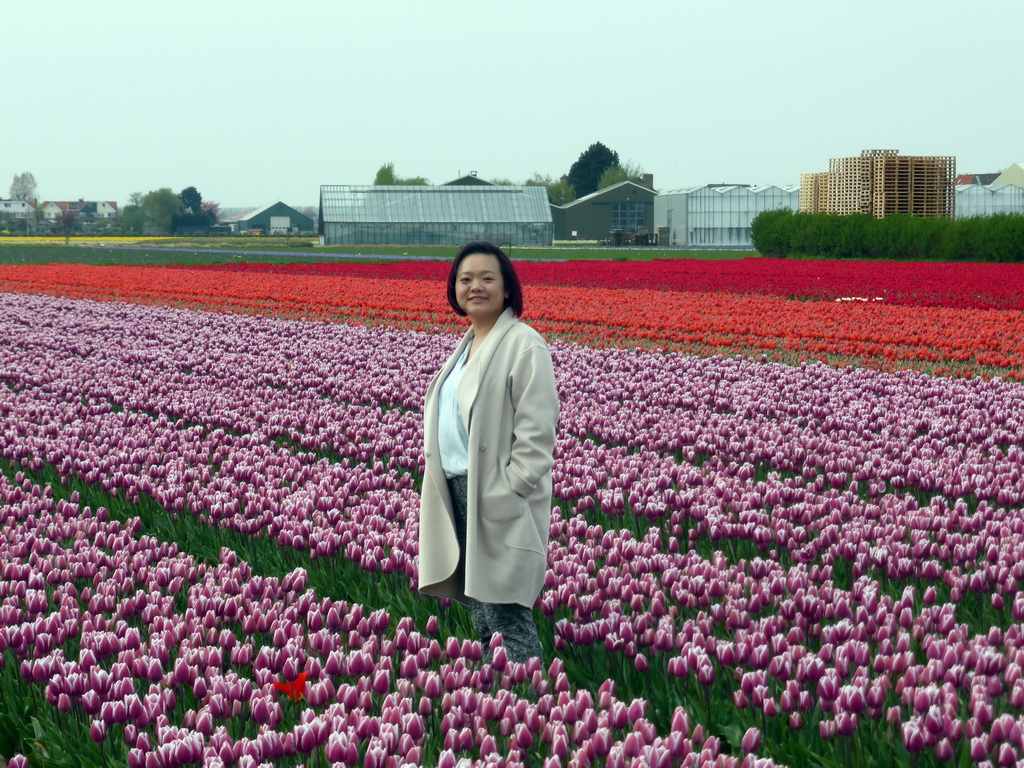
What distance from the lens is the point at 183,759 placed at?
3.60 metres

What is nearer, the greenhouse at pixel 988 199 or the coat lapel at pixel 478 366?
the coat lapel at pixel 478 366

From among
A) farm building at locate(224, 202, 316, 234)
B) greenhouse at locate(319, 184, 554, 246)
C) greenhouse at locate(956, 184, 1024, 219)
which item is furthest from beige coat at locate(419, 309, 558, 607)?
farm building at locate(224, 202, 316, 234)

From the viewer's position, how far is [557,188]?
143750 millimetres

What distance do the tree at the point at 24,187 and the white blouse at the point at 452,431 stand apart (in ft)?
612

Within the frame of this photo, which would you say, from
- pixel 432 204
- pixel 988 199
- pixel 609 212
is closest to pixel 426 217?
pixel 432 204

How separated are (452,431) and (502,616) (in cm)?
80

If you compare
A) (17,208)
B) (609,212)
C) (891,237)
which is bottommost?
(891,237)

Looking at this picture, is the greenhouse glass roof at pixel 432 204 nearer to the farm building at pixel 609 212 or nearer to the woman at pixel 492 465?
the farm building at pixel 609 212

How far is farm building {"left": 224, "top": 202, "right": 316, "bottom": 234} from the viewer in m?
161

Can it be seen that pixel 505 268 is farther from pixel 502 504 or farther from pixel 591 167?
pixel 591 167

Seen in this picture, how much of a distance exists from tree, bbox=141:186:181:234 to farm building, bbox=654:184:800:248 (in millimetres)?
80725

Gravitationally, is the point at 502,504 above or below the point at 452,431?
below

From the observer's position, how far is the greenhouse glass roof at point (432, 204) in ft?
268

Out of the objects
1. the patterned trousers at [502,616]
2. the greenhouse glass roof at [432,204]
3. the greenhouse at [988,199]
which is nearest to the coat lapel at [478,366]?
the patterned trousers at [502,616]
